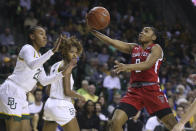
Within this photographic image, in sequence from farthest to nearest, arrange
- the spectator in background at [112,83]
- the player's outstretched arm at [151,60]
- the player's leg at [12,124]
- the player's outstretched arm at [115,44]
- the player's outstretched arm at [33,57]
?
1. the spectator in background at [112,83]
2. the player's outstretched arm at [115,44]
3. the player's outstretched arm at [151,60]
4. the player's leg at [12,124]
5. the player's outstretched arm at [33,57]

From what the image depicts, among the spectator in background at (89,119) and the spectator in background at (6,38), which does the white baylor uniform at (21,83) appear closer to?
the spectator in background at (89,119)

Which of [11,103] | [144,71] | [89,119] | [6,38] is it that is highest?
[6,38]

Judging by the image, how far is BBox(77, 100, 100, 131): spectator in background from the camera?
7836 mm

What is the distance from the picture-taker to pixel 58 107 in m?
4.89

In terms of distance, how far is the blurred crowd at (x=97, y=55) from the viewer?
8.26 m

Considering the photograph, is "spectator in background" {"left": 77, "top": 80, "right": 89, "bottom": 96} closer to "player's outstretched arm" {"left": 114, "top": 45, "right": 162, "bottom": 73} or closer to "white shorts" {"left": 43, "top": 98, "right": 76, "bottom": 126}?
"white shorts" {"left": 43, "top": 98, "right": 76, "bottom": 126}

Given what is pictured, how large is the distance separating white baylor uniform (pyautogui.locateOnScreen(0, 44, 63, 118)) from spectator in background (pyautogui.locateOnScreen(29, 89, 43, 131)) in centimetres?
299

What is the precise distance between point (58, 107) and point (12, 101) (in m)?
0.63

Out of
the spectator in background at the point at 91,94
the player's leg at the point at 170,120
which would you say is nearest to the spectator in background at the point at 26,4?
the spectator in background at the point at 91,94

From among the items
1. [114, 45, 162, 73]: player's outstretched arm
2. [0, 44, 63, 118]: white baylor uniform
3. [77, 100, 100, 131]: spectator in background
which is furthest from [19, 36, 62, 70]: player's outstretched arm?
[77, 100, 100, 131]: spectator in background

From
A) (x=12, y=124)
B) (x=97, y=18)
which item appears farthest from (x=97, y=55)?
(x=12, y=124)

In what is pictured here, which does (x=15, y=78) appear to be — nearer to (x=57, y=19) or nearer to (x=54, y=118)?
(x=54, y=118)

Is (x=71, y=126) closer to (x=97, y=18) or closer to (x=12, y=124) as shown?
(x=12, y=124)

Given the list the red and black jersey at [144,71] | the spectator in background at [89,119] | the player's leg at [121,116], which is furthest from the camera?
the spectator in background at [89,119]
